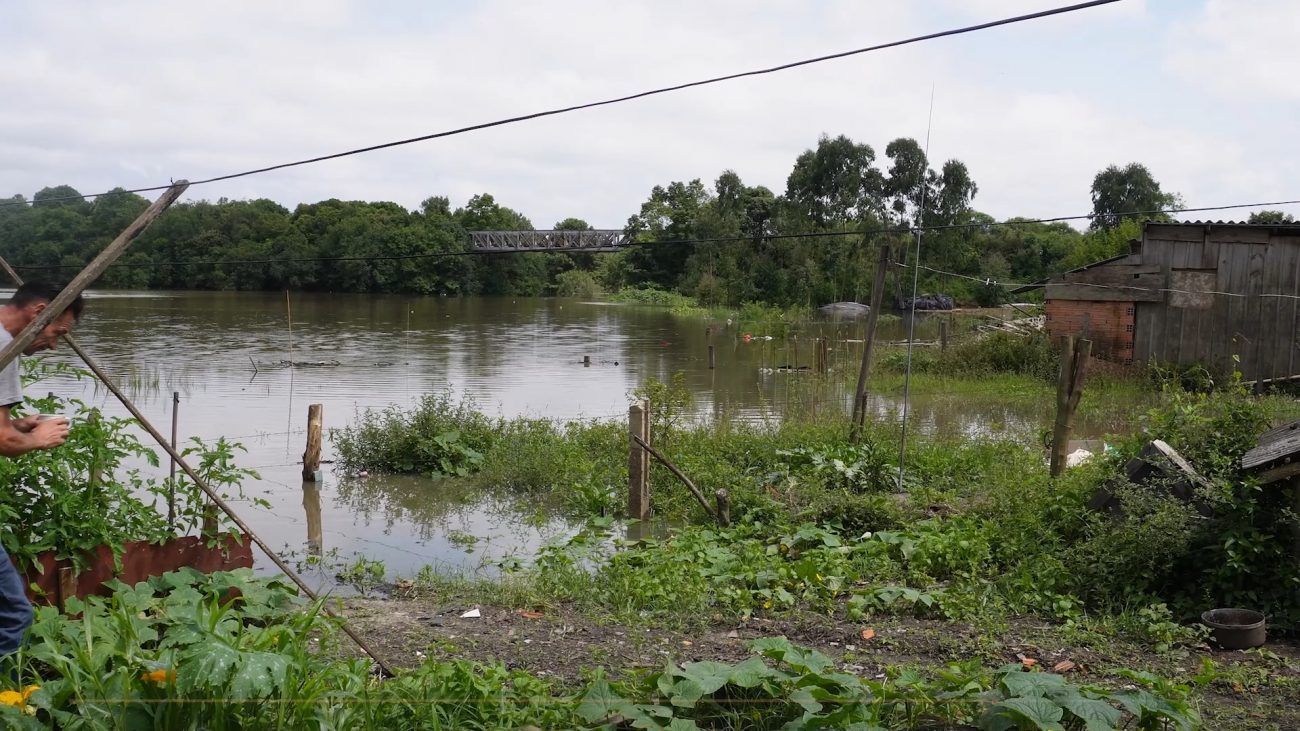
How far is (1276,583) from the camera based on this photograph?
261 inches

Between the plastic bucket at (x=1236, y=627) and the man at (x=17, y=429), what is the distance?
21.5 feet

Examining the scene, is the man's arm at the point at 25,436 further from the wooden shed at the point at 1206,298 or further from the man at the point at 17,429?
the wooden shed at the point at 1206,298

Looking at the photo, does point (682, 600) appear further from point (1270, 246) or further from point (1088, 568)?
point (1270, 246)

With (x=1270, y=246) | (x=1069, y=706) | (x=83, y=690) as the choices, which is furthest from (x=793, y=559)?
(x=1270, y=246)

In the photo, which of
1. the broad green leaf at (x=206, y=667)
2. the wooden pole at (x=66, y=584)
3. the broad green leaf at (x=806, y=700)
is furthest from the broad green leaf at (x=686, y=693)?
the wooden pole at (x=66, y=584)

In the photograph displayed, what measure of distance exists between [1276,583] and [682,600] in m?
4.07

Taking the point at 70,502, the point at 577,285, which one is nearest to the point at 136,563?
the point at 70,502

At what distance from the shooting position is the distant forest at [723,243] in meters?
33.3

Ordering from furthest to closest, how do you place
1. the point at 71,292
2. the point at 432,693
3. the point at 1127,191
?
the point at 1127,191 → the point at 432,693 → the point at 71,292

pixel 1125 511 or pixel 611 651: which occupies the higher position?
pixel 1125 511

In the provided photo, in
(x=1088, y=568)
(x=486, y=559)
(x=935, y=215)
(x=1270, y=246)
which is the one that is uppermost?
(x=935, y=215)

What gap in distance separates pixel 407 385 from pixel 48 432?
59.8ft

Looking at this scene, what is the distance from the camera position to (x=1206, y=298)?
18.7 metres

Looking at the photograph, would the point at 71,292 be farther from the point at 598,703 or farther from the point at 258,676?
the point at 598,703
